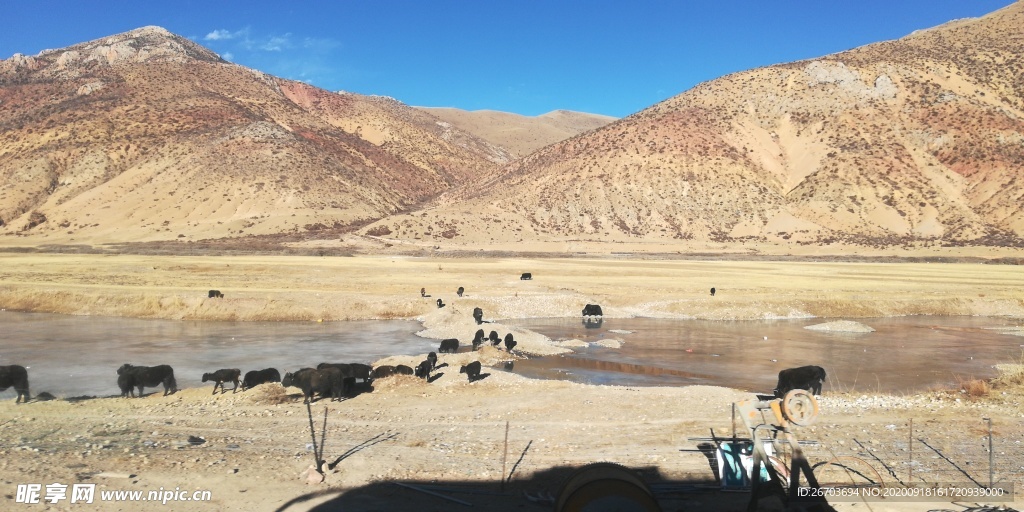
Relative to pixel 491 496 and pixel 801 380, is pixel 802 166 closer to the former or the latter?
pixel 801 380

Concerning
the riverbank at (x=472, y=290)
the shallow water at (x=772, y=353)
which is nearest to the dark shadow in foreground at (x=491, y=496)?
the shallow water at (x=772, y=353)

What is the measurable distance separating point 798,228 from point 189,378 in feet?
266

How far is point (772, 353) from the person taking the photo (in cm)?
2464

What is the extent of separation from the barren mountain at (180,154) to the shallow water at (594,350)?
63.0 metres

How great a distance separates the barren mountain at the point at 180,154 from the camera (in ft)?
314

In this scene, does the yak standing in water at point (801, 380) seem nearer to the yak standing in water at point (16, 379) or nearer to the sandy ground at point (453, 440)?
the sandy ground at point (453, 440)

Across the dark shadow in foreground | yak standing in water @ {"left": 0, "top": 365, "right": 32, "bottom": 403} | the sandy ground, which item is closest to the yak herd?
yak standing in water @ {"left": 0, "top": 365, "right": 32, "bottom": 403}

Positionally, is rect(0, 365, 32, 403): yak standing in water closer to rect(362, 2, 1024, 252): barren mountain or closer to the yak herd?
the yak herd

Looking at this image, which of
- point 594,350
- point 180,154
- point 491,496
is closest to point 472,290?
point 594,350

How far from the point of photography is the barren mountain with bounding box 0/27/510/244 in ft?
314

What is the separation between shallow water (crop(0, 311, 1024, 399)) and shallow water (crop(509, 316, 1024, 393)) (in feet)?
0.15

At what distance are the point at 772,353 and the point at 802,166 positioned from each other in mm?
82319

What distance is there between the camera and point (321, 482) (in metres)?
9.01

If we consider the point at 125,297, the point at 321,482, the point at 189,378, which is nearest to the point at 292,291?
the point at 125,297
